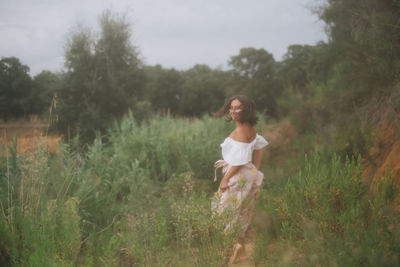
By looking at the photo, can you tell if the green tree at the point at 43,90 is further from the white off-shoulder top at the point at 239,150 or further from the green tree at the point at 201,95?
the green tree at the point at 201,95

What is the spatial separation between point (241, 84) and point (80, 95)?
1279cm

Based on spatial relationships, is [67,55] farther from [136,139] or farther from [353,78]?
[353,78]

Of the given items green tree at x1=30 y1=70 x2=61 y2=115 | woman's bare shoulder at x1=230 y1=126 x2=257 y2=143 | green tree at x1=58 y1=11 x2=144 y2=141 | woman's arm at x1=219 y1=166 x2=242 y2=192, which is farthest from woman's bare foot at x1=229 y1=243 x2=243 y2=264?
green tree at x1=58 y1=11 x2=144 y2=141

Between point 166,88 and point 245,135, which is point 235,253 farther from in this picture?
point 166,88

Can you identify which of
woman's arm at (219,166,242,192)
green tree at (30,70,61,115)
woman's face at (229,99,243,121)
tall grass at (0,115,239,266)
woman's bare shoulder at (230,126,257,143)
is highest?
green tree at (30,70,61,115)

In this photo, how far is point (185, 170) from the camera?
6.50m

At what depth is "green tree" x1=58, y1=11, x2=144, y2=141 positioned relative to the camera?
10.3m

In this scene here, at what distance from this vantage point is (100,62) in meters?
11.4

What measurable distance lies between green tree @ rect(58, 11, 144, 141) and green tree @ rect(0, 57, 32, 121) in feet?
10.5

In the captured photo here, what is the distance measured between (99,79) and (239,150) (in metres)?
9.25

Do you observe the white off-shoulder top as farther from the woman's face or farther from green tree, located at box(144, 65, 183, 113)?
green tree, located at box(144, 65, 183, 113)

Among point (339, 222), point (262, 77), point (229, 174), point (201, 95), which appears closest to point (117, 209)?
point (229, 174)

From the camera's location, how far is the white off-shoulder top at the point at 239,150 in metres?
3.13

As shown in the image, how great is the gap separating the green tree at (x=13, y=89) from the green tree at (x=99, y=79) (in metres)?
3.19
